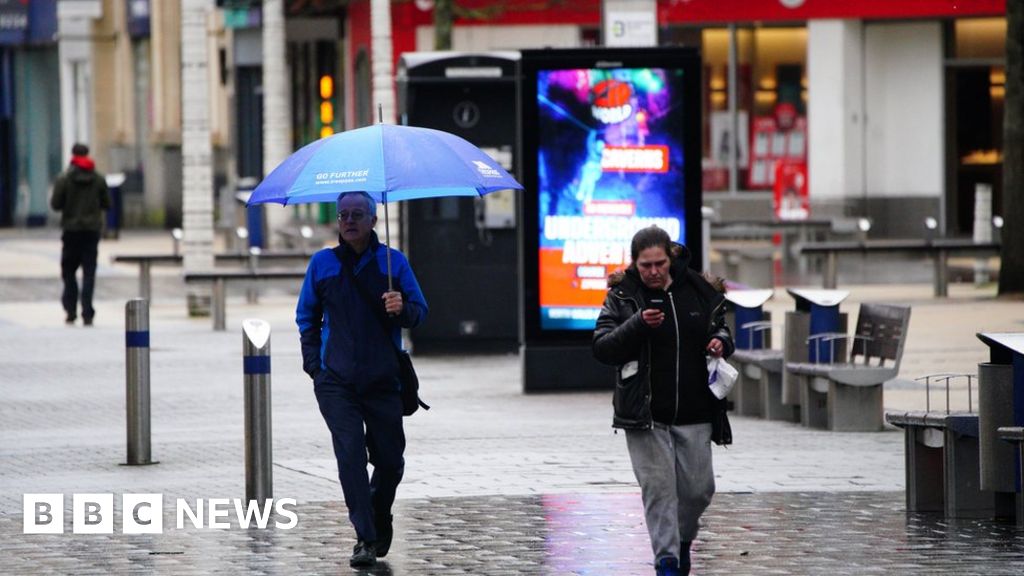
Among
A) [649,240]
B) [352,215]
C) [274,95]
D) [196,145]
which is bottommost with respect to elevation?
[649,240]

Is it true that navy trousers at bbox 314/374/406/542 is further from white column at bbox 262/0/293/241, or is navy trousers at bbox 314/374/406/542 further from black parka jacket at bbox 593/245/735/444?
white column at bbox 262/0/293/241

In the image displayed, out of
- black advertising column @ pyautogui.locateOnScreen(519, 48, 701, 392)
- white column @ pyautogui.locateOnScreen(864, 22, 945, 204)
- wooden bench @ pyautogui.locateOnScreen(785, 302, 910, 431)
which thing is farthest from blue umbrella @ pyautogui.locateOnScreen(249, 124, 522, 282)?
white column @ pyautogui.locateOnScreen(864, 22, 945, 204)

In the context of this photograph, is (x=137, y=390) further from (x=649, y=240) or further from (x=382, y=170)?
(x=649, y=240)

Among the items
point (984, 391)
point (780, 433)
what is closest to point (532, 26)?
point (780, 433)

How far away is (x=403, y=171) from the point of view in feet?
30.0

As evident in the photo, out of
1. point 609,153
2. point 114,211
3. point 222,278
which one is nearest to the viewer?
point 609,153

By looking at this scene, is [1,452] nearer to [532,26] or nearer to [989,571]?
[989,571]

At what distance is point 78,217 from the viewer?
23.3 meters

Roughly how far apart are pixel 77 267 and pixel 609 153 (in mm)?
8697

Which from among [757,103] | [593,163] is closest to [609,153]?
[593,163]

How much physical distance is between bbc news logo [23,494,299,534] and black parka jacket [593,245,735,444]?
2.36m

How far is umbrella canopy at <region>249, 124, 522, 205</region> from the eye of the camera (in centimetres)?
909

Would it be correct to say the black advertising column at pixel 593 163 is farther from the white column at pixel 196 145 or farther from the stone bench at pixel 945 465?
the white column at pixel 196 145

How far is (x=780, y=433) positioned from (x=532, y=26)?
23.8 meters
